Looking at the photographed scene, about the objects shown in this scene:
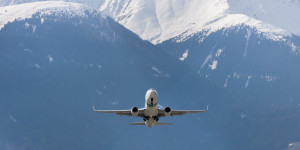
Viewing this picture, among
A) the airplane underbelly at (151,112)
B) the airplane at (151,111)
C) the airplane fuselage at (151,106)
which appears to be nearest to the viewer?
the airplane fuselage at (151,106)

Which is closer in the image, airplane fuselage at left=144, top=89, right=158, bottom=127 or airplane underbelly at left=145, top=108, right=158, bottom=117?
airplane fuselage at left=144, top=89, right=158, bottom=127

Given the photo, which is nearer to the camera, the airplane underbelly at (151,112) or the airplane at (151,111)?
the airplane at (151,111)

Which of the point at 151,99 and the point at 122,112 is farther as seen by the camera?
the point at 122,112

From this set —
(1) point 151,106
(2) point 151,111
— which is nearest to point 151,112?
(2) point 151,111

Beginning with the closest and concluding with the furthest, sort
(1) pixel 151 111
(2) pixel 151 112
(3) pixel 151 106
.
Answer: (3) pixel 151 106 < (1) pixel 151 111 < (2) pixel 151 112

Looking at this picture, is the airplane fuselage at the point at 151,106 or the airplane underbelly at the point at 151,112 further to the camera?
the airplane underbelly at the point at 151,112

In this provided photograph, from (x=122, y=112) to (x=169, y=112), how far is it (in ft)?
39.9

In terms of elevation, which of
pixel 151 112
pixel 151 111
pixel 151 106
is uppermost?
pixel 151 106

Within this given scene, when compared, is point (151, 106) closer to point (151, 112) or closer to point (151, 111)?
point (151, 111)

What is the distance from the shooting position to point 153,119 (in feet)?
454

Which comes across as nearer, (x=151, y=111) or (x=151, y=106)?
(x=151, y=106)

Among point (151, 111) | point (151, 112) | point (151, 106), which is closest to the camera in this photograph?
point (151, 106)

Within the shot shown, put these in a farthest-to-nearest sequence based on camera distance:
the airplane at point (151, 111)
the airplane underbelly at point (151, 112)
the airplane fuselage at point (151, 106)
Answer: the airplane underbelly at point (151, 112)
the airplane at point (151, 111)
the airplane fuselage at point (151, 106)

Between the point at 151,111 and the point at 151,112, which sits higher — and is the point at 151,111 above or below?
above
